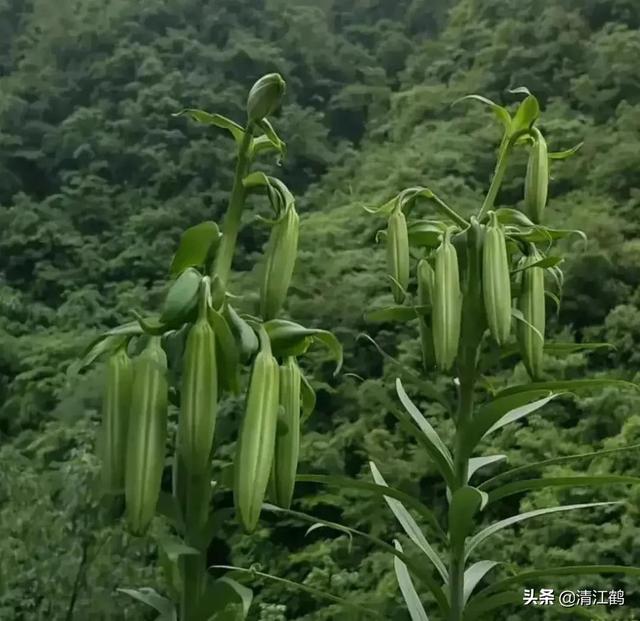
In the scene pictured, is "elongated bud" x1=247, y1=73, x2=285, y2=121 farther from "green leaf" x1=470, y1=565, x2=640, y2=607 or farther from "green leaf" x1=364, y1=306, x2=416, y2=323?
"green leaf" x1=470, y1=565, x2=640, y2=607

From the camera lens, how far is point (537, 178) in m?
0.66

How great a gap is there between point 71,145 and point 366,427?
Answer: 83 centimetres

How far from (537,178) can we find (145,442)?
0.38m

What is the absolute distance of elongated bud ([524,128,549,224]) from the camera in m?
0.66

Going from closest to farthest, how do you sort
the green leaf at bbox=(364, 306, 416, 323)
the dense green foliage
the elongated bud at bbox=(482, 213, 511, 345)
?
the elongated bud at bbox=(482, 213, 511, 345) → the green leaf at bbox=(364, 306, 416, 323) → the dense green foliage

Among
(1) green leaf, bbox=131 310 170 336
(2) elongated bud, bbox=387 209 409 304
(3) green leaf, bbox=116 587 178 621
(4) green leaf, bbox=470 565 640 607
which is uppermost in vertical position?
(2) elongated bud, bbox=387 209 409 304

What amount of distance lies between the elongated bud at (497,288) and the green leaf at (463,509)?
0.36 ft

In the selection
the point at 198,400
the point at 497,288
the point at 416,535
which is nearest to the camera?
the point at 198,400

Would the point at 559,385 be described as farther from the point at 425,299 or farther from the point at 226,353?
the point at 226,353

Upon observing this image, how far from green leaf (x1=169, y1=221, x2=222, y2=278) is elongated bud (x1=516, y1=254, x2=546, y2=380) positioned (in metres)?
0.23

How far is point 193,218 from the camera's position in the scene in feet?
5.15

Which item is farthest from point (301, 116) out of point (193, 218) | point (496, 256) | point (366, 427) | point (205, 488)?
point (205, 488)

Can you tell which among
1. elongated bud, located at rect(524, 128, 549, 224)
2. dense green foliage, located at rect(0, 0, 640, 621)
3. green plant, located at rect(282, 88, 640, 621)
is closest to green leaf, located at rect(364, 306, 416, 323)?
green plant, located at rect(282, 88, 640, 621)

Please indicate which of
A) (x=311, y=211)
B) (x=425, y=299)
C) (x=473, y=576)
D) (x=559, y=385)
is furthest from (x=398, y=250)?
(x=311, y=211)
